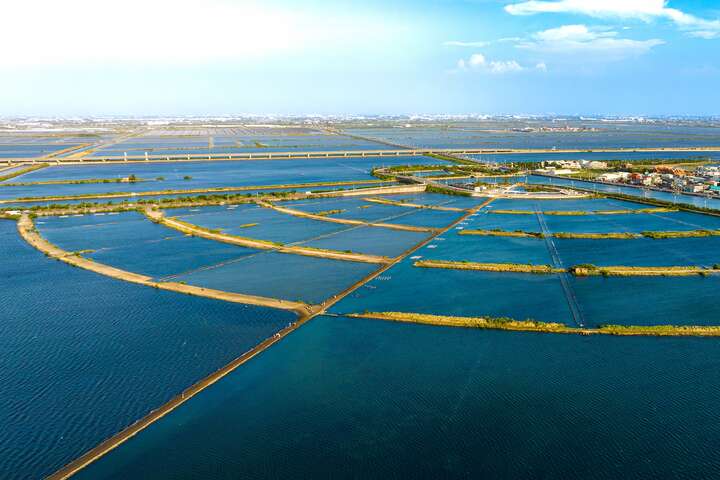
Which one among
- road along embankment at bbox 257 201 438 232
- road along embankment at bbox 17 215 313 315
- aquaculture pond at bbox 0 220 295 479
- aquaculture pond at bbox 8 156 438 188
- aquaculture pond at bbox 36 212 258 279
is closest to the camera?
aquaculture pond at bbox 0 220 295 479

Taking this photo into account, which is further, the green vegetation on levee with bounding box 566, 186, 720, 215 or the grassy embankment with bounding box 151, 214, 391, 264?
the green vegetation on levee with bounding box 566, 186, 720, 215

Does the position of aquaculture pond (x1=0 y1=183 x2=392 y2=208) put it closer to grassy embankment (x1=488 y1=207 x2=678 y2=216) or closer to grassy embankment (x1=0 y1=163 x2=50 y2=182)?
grassy embankment (x1=0 y1=163 x2=50 y2=182)

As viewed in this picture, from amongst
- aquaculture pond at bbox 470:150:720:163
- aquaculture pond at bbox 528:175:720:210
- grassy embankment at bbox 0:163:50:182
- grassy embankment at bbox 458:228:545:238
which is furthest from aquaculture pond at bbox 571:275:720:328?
grassy embankment at bbox 0:163:50:182

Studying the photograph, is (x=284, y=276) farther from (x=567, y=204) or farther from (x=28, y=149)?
(x=28, y=149)

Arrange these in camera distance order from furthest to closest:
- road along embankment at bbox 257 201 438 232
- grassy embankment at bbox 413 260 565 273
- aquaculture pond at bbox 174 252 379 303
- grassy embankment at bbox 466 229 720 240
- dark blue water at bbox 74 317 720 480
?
1. road along embankment at bbox 257 201 438 232
2. grassy embankment at bbox 466 229 720 240
3. grassy embankment at bbox 413 260 565 273
4. aquaculture pond at bbox 174 252 379 303
5. dark blue water at bbox 74 317 720 480

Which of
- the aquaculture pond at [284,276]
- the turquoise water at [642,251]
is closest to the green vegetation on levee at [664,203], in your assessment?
the turquoise water at [642,251]

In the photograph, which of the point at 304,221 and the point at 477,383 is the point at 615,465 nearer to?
the point at 477,383

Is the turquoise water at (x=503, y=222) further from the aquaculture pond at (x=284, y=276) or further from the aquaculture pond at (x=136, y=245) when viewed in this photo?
the aquaculture pond at (x=136, y=245)
